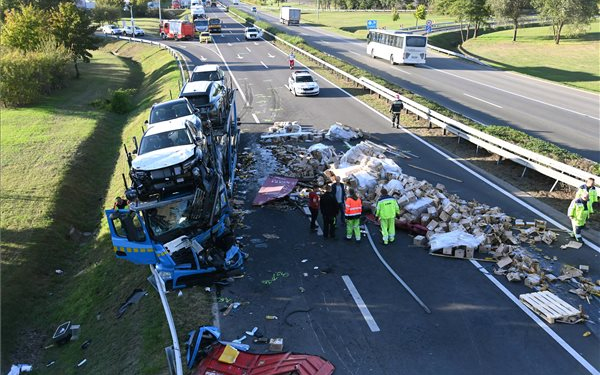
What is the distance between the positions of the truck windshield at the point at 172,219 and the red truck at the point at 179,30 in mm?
58094

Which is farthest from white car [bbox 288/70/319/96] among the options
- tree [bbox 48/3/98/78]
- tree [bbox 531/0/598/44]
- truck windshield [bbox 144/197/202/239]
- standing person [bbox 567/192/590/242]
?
tree [bbox 531/0/598/44]

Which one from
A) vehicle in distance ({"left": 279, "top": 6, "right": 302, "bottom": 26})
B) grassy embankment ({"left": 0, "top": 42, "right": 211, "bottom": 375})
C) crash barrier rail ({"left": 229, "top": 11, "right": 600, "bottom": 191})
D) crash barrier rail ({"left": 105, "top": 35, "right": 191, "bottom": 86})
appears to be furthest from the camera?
vehicle in distance ({"left": 279, "top": 6, "right": 302, "bottom": 26})

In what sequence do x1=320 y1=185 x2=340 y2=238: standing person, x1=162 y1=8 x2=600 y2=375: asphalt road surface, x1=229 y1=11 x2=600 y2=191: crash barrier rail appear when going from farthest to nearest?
1. x1=229 y1=11 x2=600 y2=191: crash barrier rail
2. x1=320 y1=185 x2=340 y2=238: standing person
3. x1=162 y1=8 x2=600 y2=375: asphalt road surface

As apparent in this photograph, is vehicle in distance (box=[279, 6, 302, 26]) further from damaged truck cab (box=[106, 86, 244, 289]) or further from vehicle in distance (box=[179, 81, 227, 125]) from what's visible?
damaged truck cab (box=[106, 86, 244, 289])

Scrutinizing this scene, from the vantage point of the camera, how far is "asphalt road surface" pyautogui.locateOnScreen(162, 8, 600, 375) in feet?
26.0

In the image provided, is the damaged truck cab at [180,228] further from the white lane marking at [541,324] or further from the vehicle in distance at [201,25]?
the vehicle in distance at [201,25]

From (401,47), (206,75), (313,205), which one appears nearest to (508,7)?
(401,47)

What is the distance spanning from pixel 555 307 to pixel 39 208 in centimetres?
1725

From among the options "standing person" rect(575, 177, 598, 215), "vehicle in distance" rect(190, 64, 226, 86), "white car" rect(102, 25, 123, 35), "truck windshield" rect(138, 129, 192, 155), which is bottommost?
"standing person" rect(575, 177, 598, 215)

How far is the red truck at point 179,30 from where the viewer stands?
63.0 metres

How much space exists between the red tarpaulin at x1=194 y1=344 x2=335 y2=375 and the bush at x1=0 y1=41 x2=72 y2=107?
30.1 meters

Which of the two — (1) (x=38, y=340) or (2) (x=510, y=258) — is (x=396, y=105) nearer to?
(2) (x=510, y=258)

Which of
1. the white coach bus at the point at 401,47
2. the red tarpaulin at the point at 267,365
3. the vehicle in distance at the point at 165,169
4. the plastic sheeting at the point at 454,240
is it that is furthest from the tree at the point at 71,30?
the red tarpaulin at the point at 267,365

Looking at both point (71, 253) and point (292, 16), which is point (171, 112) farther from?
point (292, 16)
